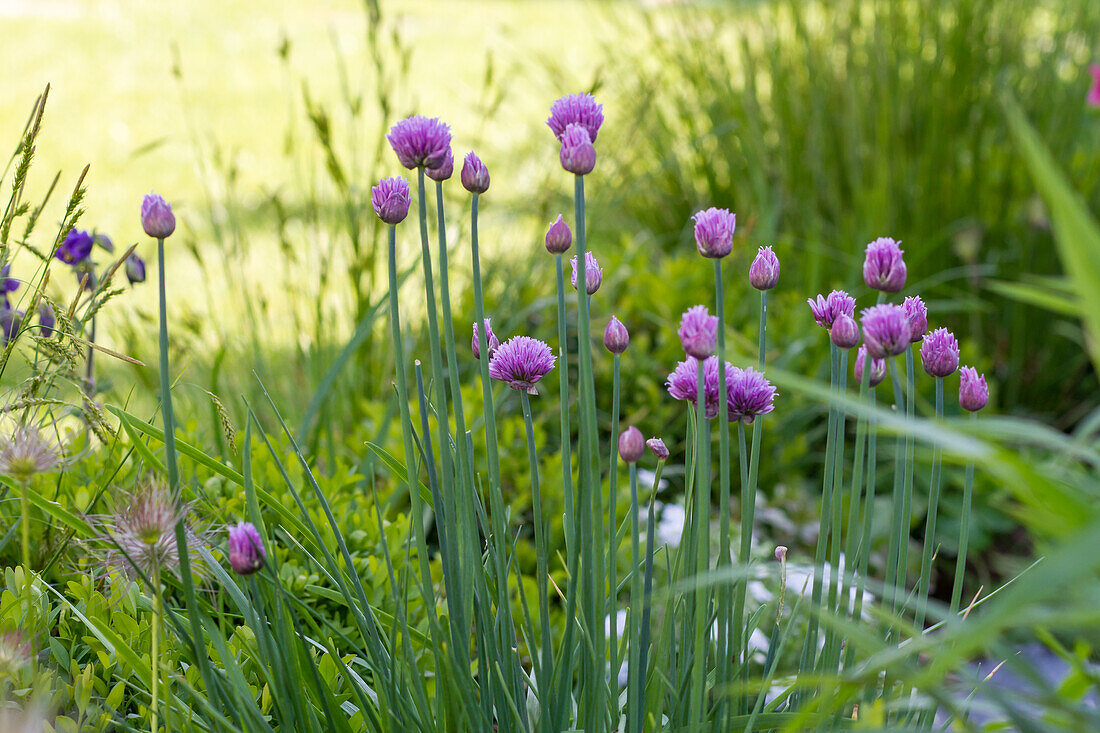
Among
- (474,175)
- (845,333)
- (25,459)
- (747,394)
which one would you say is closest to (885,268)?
(845,333)

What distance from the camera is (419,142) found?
0.84m

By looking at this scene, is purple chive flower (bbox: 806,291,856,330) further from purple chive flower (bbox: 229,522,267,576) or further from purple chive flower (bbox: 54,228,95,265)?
purple chive flower (bbox: 54,228,95,265)

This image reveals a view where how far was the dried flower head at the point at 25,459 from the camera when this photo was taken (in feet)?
2.64

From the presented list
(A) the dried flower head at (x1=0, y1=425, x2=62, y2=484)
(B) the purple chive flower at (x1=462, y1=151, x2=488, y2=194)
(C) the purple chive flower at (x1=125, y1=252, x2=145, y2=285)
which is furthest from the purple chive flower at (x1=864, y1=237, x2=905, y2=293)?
(C) the purple chive flower at (x1=125, y1=252, x2=145, y2=285)

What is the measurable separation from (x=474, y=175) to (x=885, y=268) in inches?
16.0

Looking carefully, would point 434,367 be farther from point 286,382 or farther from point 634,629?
point 286,382

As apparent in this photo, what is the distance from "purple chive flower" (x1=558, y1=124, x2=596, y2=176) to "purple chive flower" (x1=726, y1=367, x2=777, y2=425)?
0.27 m

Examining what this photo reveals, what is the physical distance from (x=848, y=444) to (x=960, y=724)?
2213mm

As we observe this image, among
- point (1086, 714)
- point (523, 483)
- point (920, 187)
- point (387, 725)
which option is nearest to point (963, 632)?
point (1086, 714)

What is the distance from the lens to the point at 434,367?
89 centimetres

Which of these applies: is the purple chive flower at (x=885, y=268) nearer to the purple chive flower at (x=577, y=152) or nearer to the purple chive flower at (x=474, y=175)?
the purple chive flower at (x=577, y=152)

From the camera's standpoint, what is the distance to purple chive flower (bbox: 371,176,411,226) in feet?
2.86

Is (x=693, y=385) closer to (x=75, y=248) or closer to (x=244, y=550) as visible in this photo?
(x=244, y=550)

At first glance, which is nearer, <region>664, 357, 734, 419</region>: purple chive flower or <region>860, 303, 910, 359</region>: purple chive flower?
<region>860, 303, 910, 359</region>: purple chive flower
